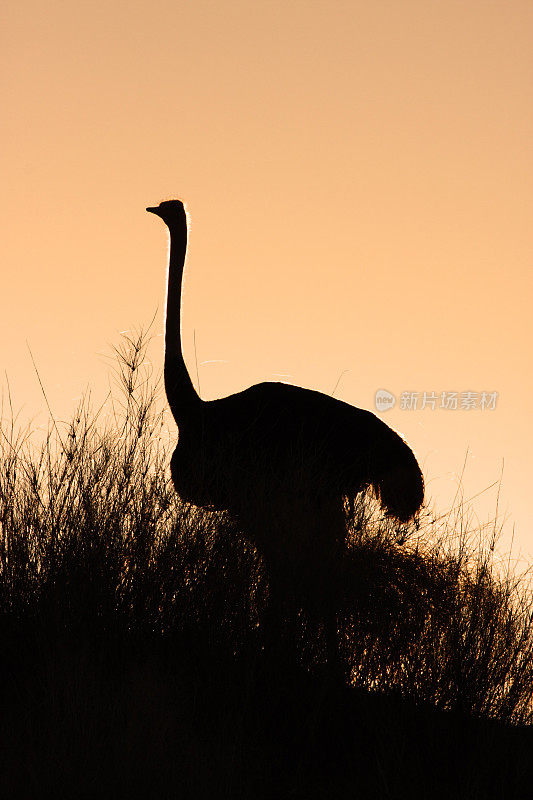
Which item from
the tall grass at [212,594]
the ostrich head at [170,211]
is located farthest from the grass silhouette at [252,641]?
the ostrich head at [170,211]

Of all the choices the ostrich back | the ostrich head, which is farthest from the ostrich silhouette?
the ostrich head

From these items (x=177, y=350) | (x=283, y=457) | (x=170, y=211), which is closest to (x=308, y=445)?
(x=283, y=457)

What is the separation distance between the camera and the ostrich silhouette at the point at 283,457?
6.04m

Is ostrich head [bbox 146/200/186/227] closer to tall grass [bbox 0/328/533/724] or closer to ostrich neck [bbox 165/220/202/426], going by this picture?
ostrich neck [bbox 165/220/202/426]

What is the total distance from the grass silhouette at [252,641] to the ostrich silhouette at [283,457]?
225 mm

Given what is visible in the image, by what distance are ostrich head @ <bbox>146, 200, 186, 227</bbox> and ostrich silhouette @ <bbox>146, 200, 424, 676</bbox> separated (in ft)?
4.03

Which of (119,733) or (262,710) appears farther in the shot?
(262,710)

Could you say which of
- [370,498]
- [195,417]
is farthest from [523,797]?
[195,417]

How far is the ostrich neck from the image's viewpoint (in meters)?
7.05

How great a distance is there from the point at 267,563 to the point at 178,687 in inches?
35.0

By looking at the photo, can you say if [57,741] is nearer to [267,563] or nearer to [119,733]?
[119,733]

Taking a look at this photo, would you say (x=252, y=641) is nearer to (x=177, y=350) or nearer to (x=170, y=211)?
(x=177, y=350)

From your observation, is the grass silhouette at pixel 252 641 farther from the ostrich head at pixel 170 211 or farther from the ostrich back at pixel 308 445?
the ostrich head at pixel 170 211

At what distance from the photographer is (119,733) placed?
432 cm
